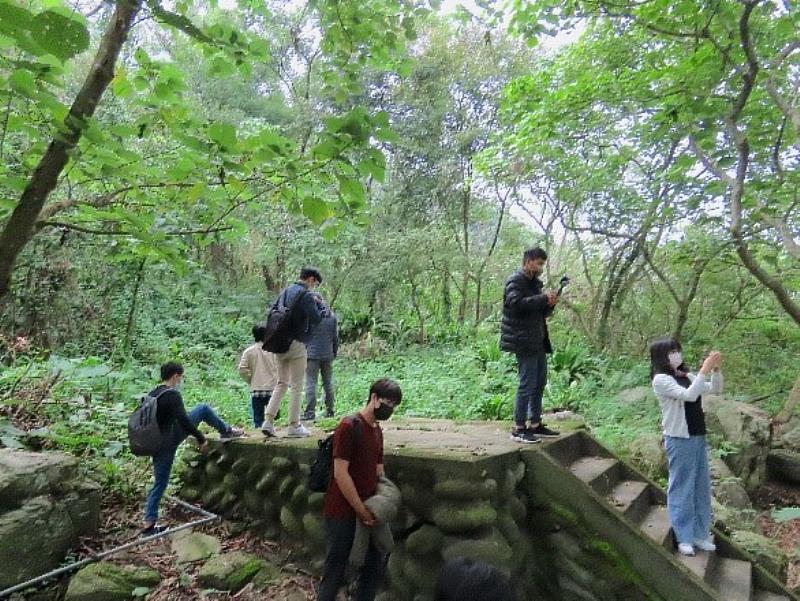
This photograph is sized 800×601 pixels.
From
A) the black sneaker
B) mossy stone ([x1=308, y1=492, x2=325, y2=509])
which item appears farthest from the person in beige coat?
the black sneaker

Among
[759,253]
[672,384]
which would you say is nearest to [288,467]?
[672,384]

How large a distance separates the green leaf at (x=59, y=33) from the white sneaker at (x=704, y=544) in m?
5.01

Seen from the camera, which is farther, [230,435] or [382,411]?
[230,435]

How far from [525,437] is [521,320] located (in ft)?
3.21

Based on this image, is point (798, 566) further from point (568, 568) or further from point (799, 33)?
point (799, 33)

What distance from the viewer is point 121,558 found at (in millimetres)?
4848

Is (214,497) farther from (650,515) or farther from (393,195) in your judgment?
(393,195)

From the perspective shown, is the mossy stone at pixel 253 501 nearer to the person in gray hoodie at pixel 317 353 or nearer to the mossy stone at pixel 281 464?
the mossy stone at pixel 281 464

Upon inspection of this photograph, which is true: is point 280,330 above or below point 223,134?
below

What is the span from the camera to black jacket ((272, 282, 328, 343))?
5285mm

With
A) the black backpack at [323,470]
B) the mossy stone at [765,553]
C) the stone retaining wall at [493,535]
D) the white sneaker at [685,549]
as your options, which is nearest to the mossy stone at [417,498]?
the stone retaining wall at [493,535]

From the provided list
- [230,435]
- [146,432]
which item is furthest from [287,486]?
[146,432]

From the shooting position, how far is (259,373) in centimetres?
677

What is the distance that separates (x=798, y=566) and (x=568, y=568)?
423 cm
